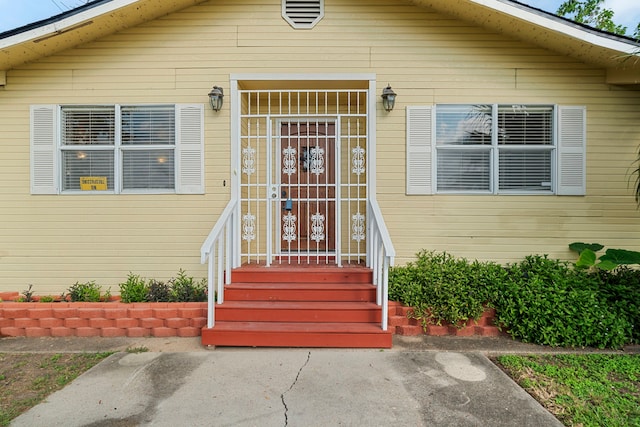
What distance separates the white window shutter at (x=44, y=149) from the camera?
445cm

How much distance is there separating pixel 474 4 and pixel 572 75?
1722 millimetres

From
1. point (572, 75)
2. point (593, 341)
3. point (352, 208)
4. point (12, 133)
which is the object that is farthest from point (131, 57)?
point (593, 341)

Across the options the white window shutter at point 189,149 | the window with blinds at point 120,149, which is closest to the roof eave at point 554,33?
the white window shutter at point 189,149

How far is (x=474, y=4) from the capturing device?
13.3 feet

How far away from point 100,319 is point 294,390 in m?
2.71

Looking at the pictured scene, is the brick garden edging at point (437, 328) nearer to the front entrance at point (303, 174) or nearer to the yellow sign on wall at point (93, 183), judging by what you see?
the front entrance at point (303, 174)

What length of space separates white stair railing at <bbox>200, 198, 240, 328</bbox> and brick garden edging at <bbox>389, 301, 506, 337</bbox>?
202cm

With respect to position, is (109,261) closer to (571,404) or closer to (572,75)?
(571,404)

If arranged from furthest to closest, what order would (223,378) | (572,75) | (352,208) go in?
1. (352,208)
2. (572,75)
3. (223,378)

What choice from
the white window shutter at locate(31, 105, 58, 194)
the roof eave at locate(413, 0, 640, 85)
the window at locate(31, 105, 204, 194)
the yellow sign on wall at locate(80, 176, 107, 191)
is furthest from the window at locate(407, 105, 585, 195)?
the white window shutter at locate(31, 105, 58, 194)

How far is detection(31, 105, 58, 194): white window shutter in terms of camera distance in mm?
4453

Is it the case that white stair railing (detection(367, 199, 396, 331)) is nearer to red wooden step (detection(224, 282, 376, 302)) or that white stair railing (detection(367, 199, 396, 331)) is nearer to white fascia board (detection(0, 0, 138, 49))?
red wooden step (detection(224, 282, 376, 302))

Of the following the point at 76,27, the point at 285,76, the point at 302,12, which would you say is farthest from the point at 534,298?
the point at 76,27

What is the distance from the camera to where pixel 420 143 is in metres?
4.50
